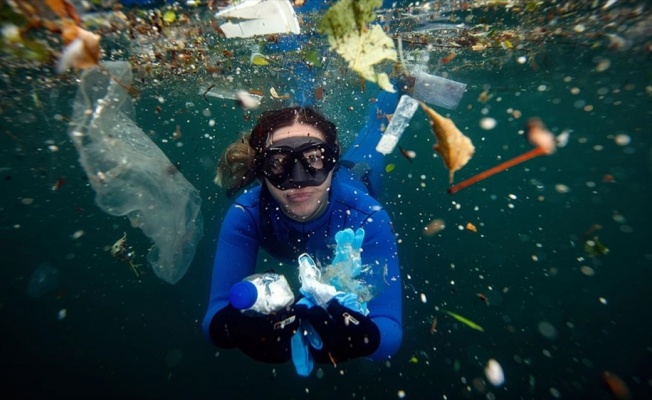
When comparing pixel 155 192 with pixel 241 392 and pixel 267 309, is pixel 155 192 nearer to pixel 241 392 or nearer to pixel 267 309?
pixel 267 309

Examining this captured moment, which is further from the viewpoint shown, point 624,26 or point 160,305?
point 160,305

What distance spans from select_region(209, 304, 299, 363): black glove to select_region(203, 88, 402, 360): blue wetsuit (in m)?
0.60

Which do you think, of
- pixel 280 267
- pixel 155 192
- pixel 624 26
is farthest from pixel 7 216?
pixel 624 26

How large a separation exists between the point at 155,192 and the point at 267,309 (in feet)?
10.8

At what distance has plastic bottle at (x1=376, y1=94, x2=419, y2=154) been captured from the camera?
8.59 m

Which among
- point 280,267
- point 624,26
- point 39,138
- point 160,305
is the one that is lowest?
point 160,305

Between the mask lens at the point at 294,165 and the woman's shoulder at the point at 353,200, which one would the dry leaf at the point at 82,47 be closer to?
the mask lens at the point at 294,165

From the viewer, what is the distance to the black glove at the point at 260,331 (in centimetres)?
296

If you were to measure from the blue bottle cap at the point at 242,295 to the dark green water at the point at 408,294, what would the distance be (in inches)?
95.8

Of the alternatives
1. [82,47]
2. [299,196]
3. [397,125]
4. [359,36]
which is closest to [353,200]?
[299,196]

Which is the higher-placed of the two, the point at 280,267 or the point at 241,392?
the point at 280,267

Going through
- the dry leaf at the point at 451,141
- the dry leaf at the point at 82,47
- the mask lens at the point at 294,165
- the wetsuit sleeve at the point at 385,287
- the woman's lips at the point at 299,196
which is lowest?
the wetsuit sleeve at the point at 385,287

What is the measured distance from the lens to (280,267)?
13.6 metres

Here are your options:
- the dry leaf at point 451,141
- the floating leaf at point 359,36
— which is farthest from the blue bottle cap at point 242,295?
the floating leaf at point 359,36
